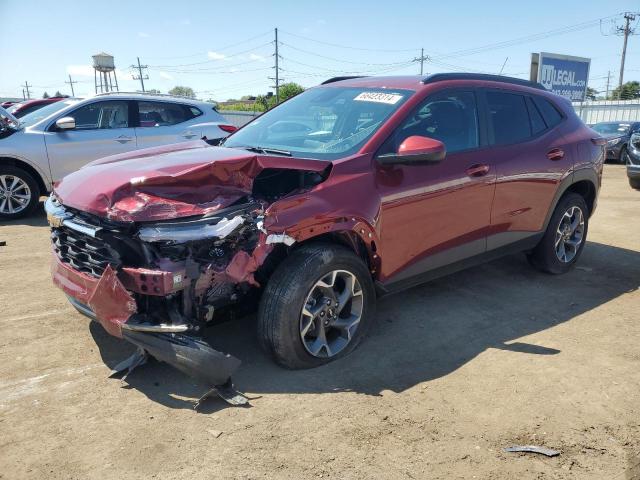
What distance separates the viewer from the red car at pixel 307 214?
2.93 meters

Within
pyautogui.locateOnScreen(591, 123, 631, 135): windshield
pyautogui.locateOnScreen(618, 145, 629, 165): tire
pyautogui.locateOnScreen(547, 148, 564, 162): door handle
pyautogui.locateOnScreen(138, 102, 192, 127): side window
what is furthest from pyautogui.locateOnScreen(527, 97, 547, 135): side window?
pyautogui.locateOnScreen(591, 123, 631, 135): windshield

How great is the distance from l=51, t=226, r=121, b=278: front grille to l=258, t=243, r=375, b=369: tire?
921 mm

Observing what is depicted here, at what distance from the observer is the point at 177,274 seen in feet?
9.33

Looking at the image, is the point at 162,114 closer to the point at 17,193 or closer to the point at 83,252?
the point at 17,193

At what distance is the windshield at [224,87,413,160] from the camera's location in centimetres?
376

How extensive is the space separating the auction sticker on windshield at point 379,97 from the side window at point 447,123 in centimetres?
19

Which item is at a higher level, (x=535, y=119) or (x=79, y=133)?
(x=535, y=119)

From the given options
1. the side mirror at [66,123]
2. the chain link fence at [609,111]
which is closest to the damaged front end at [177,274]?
the side mirror at [66,123]

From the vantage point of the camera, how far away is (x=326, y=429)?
2.83m

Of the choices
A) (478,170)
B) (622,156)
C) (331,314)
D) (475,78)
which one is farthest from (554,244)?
(622,156)

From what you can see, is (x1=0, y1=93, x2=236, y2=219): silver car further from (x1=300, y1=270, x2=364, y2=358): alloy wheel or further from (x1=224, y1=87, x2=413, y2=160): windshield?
(x1=300, y1=270, x2=364, y2=358): alloy wheel

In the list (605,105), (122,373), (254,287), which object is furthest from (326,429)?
(605,105)

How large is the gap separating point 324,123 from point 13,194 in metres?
5.69

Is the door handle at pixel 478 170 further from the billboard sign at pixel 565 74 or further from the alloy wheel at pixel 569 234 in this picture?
the billboard sign at pixel 565 74
